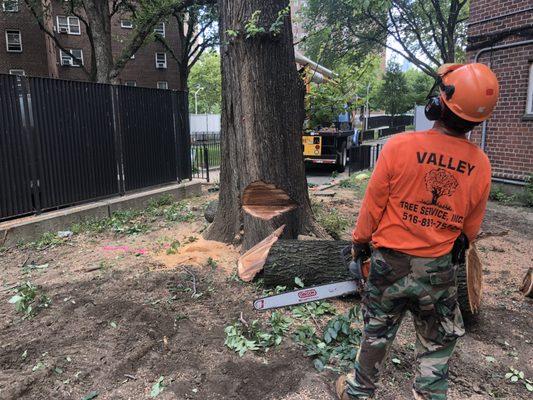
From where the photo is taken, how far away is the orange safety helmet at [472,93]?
2117 mm

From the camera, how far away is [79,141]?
7.20 meters

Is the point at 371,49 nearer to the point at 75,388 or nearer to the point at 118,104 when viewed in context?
the point at 118,104

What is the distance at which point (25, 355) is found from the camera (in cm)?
313

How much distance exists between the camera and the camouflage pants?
2.30 m

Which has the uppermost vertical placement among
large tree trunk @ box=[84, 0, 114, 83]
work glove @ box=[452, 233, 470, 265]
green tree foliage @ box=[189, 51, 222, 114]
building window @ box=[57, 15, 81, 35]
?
building window @ box=[57, 15, 81, 35]

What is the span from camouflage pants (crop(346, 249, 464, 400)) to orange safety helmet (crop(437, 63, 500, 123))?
0.77 meters

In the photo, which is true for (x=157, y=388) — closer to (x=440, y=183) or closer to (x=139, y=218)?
(x=440, y=183)

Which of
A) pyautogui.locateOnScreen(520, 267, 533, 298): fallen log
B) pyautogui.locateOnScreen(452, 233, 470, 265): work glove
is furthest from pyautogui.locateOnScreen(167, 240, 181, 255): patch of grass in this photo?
pyautogui.locateOnScreen(520, 267, 533, 298): fallen log

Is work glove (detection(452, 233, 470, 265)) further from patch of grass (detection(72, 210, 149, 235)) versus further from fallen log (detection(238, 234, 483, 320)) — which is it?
patch of grass (detection(72, 210, 149, 235))

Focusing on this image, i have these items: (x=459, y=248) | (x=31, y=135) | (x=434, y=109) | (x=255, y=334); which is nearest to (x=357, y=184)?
(x=31, y=135)

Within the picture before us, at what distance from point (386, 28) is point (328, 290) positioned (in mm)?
21091

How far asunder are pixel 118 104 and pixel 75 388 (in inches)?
242

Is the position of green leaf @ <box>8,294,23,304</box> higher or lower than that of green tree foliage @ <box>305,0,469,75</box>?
lower

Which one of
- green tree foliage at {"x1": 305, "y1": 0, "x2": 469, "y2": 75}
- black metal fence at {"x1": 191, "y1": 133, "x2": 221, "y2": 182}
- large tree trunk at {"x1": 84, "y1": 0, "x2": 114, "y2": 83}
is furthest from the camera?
green tree foliage at {"x1": 305, "y1": 0, "x2": 469, "y2": 75}
